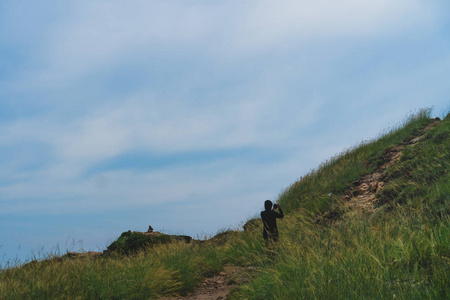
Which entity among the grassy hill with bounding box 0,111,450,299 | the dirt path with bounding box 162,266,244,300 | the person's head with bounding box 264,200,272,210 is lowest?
the dirt path with bounding box 162,266,244,300

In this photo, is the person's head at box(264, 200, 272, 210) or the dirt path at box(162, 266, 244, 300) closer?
the dirt path at box(162, 266, 244, 300)

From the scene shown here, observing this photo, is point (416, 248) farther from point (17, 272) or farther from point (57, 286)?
point (17, 272)

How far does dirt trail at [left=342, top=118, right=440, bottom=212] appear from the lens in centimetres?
1254

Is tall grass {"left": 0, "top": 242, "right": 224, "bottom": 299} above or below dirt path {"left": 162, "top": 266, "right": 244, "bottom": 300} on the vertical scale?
above

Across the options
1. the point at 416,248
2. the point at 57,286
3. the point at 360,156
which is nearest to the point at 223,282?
the point at 57,286

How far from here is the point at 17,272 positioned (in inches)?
328

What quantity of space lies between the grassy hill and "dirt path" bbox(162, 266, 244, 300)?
9.1 inches

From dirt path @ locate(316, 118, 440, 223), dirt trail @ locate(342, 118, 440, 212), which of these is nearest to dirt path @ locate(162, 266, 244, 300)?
dirt path @ locate(316, 118, 440, 223)

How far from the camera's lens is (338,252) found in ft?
17.9

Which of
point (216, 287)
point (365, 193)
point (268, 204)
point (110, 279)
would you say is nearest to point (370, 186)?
point (365, 193)

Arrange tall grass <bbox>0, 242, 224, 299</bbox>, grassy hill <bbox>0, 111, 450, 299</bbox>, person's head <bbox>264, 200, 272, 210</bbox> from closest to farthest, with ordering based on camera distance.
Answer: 1. grassy hill <bbox>0, 111, 450, 299</bbox>
2. tall grass <bbox>0, 242, 224, 299</bbox>
3. person's head <bbox>264, 200, 272, 210</bbox>

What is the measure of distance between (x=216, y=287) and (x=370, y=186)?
738 cm

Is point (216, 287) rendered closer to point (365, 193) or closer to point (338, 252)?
point (338, 252)

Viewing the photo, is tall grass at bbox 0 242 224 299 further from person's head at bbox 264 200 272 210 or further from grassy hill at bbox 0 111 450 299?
person's head at bbox 264 200 272 210
